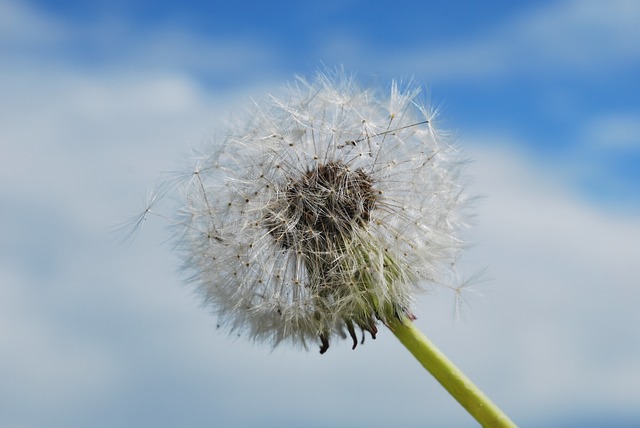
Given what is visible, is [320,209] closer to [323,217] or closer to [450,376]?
Result: [323,217]

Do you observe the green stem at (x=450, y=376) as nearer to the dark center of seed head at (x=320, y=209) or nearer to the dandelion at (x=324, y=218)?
the dandelion at (x=324, y=218)

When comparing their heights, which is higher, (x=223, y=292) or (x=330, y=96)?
(x=330, y=96)

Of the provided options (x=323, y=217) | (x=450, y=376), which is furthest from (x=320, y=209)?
(x=450, y=376)

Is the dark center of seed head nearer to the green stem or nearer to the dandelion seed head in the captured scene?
the dandelion seed head

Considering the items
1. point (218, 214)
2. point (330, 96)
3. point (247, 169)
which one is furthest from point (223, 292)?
point (330, 96)

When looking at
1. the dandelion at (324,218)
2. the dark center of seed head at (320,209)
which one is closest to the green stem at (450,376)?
the dandelion at (324,218)

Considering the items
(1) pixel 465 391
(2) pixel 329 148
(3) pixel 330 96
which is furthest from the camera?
(3) pixel 330 96

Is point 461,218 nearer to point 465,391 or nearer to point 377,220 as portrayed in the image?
point 377,220

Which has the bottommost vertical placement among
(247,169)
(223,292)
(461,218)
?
(461,218)
